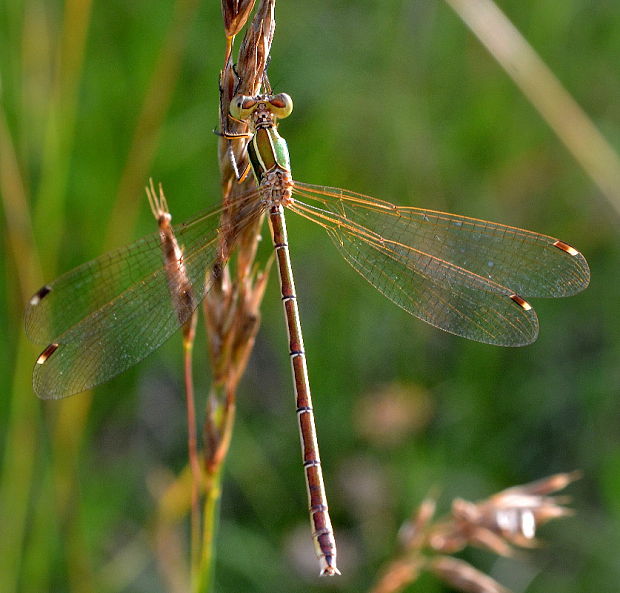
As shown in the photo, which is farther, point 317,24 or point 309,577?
point 317,24

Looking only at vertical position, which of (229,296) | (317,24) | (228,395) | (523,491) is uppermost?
(317,24)

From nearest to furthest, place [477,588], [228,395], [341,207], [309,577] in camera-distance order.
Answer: [228,395]
[477,588]
[341,207]
[309,577]

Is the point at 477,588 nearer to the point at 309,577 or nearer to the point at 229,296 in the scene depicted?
the point at 229,296

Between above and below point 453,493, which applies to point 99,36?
above

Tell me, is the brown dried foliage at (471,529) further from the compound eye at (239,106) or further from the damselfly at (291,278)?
the compound eye at (239,106)

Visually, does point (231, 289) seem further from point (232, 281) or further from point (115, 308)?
point (115, 308)

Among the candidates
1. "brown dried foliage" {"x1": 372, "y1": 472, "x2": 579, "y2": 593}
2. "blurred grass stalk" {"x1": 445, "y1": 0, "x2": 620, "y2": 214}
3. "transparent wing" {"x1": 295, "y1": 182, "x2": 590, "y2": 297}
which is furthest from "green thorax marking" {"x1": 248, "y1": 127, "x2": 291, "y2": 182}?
"brown dried foliage" {"x1": 372, "y1": 472, "x2": 579, "y2": 593}

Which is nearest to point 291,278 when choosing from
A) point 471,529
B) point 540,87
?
point 471,529

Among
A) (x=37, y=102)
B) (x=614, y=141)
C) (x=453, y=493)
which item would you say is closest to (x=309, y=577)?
(x=453, y=493)

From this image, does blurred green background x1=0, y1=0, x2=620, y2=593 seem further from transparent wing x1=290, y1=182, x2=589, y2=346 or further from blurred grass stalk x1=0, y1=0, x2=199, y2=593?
transparent wing x1=290, y1=182, x2=589, y2=346

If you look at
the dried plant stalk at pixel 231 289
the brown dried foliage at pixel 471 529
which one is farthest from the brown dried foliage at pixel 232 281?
the brown dried foliage at pixel 471 529
